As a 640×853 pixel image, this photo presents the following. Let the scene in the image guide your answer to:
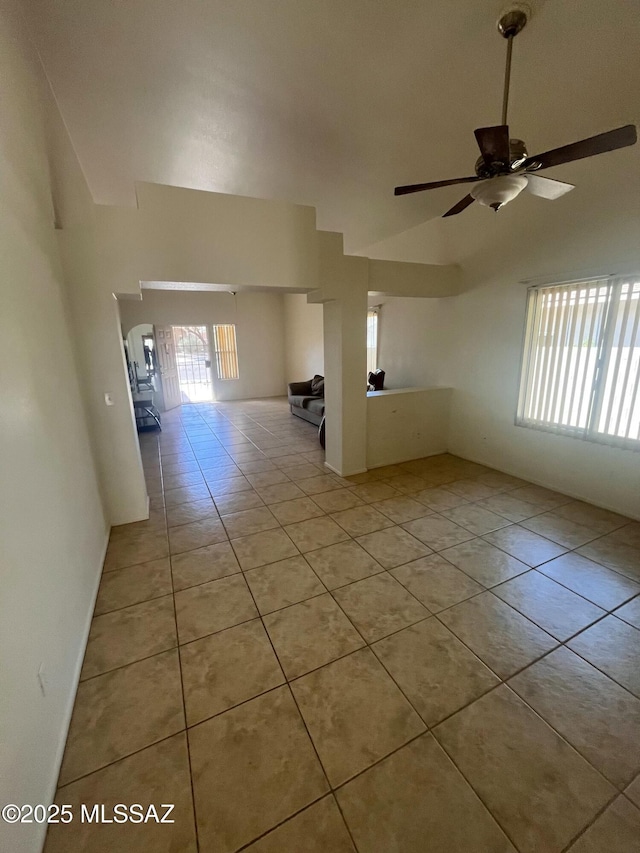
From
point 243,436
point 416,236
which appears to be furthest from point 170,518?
point 416,236

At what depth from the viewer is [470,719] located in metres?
1.50

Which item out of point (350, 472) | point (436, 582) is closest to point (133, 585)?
point (436, 582)

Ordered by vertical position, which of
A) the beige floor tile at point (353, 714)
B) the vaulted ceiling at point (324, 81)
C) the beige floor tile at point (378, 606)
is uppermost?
the vaulted ceiling at point (324, 81)

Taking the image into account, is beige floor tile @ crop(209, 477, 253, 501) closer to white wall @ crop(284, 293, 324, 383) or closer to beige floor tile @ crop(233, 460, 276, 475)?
beige floor tile @ crop(233, 460, 276, 475)

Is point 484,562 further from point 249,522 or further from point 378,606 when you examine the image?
point 249,522

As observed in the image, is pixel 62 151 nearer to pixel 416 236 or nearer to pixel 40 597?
pixel 40 597

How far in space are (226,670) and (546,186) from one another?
3.20 m

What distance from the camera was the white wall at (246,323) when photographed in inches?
314

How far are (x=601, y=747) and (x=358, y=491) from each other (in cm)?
251

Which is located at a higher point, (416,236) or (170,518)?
(416,236)

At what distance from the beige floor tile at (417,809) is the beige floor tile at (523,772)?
55 millimetres

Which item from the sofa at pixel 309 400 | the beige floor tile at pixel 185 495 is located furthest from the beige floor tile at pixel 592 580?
the sofa at pixel 309 400

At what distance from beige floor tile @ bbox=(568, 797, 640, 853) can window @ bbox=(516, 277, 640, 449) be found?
8.78ft

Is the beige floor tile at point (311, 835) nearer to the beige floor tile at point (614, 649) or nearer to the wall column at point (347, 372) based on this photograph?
the beige floor tile at point (614, 649)
